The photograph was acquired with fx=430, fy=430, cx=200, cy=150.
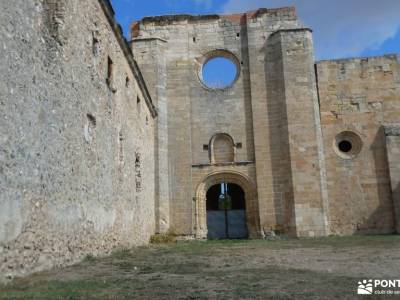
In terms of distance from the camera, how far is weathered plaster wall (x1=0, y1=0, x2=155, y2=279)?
16.7ft

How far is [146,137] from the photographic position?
14734mm

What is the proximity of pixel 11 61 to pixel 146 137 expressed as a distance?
9605 mm

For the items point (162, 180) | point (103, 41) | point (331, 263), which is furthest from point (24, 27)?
point (162, 180)

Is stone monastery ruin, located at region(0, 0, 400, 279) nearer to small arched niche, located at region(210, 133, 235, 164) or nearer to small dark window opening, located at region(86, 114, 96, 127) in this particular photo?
small arched niche, located at region(210, 133, 235, 164)

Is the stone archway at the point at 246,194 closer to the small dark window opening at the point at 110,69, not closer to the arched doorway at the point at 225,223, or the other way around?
the arched doorway at the point at 225,223

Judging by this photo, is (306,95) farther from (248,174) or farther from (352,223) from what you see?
(352,223)

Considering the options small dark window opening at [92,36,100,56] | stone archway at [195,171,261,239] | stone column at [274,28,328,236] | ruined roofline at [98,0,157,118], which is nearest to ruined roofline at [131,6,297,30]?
stone column at [274,28,328,236]

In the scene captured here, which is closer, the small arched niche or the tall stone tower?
the tall stone tower

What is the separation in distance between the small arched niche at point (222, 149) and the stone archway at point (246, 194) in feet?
1.75

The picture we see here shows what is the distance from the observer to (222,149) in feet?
54.2

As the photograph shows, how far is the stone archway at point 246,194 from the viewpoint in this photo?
15773 mm

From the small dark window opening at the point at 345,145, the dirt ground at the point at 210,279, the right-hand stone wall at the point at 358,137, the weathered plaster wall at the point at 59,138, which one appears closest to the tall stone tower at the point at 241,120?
the right-hand stone wall at the point at 358,137

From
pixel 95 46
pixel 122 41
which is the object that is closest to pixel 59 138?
pixel 95 46

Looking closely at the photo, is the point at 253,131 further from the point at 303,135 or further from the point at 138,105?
the point at 138,105
